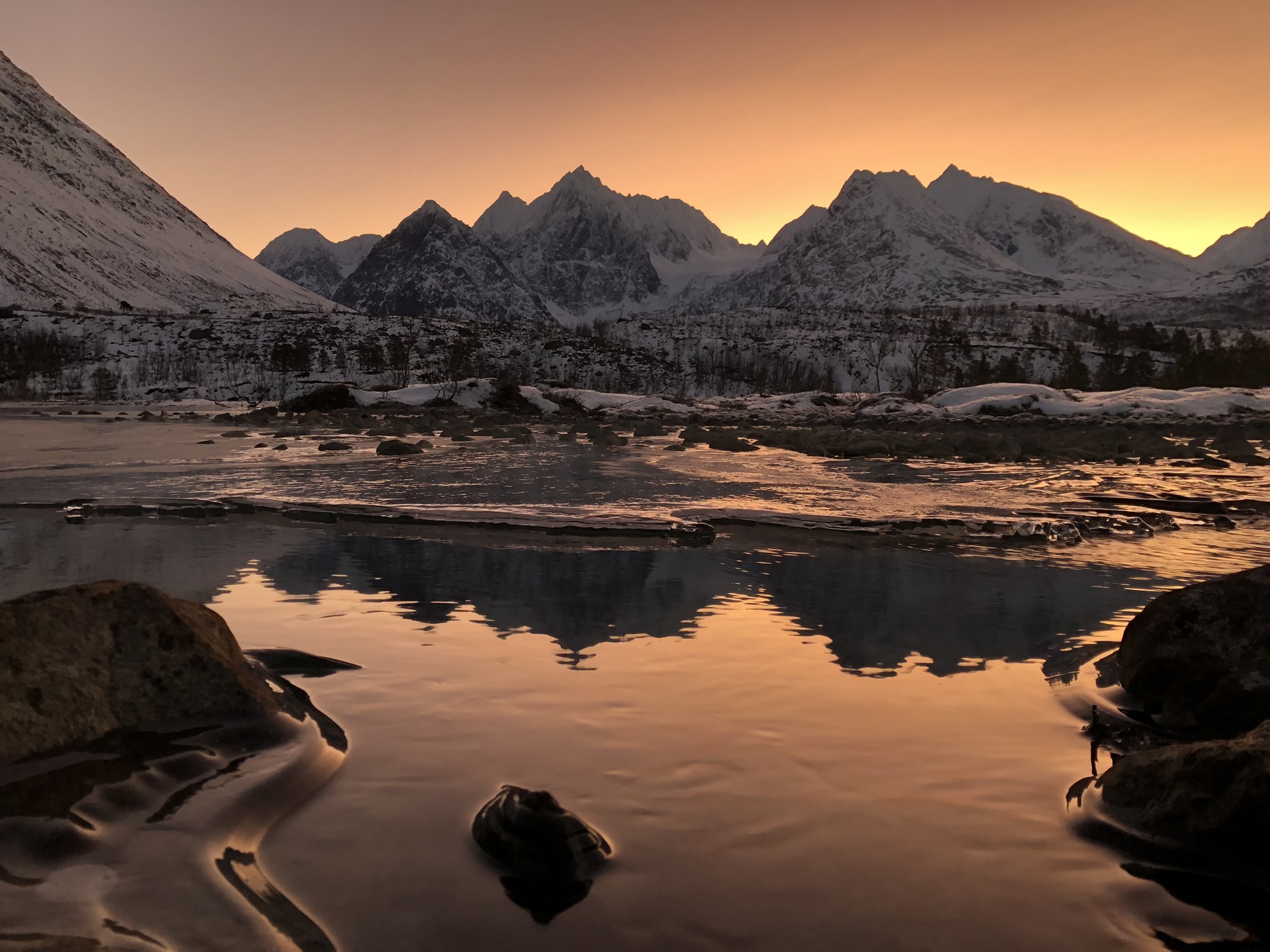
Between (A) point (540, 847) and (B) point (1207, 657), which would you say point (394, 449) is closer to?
(B) point (1207, 657)

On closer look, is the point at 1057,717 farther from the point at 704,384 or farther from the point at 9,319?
the point at 9,319

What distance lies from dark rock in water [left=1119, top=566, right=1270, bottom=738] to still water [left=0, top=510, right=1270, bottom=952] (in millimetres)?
447

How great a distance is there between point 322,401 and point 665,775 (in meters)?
50.1

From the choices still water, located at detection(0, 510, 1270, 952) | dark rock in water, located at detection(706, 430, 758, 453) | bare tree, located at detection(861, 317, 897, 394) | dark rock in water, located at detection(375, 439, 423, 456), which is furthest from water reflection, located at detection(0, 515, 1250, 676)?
bare tree, located at detection(861, 317, 897, 394)

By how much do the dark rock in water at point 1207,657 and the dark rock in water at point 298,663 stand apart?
4489 millimetres

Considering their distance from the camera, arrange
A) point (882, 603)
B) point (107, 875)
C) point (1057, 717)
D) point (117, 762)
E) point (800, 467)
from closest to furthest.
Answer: point (107, 875)
point (117, 762)
point (1057, 717)
point (882, 603)
point (800, 467)

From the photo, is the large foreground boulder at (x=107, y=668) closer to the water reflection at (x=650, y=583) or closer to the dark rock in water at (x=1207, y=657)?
the water reflection at (x=650, y=583)

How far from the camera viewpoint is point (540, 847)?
306 cm

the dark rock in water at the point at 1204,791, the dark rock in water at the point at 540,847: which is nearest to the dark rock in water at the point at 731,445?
the dark rock in water at the point at 1204,791

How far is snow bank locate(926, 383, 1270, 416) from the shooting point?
46.9 m

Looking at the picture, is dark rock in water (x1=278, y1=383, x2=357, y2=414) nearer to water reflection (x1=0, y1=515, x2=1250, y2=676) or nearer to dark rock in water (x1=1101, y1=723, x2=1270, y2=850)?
water reflection (x1=0, y1=515, x2=1250, y2=676)

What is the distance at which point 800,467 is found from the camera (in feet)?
67.2

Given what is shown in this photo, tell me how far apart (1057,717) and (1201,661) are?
2.81ft

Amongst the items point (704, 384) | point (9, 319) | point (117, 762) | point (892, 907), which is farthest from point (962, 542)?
point (9, 319)
